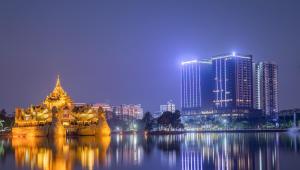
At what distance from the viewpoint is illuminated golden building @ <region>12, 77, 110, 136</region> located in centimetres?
8575

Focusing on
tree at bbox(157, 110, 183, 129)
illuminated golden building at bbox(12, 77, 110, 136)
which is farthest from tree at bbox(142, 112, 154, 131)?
illuminated golden building at bbox(12, 77, 110, 136)

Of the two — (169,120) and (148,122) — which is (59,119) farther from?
(148,122)

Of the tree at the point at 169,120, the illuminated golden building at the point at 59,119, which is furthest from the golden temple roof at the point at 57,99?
the tree at the point at 169,120

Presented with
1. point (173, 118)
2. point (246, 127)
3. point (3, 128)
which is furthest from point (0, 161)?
point (246, 127)

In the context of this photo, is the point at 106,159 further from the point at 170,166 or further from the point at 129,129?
the point at 129,129

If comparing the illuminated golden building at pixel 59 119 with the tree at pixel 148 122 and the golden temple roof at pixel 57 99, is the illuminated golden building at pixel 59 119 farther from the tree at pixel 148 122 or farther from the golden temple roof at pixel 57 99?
the tree at pixel 148 122

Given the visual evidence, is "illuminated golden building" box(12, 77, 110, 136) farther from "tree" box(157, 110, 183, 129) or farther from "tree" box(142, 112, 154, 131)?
"tree" box(142, 112, 154, 131)

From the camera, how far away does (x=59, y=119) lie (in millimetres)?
86125

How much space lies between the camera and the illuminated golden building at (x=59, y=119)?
85.8 meters

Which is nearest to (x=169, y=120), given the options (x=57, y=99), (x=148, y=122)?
(x=148, y=122)

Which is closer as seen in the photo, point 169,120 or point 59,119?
point 59,119

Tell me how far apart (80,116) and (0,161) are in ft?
181

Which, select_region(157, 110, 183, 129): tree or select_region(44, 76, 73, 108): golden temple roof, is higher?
select_region(44, 76, 73, 108): golden temple roof

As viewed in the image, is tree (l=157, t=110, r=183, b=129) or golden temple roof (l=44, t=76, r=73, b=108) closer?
golden temple roof (l=44, t=76, r=73, b=108)
